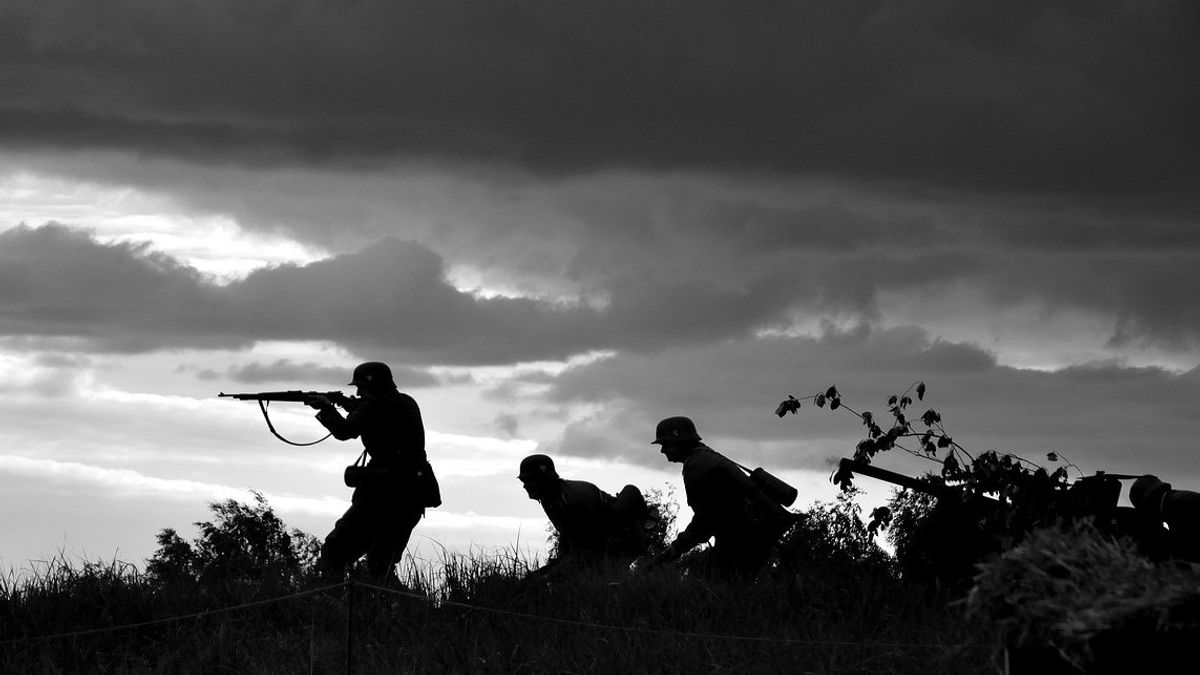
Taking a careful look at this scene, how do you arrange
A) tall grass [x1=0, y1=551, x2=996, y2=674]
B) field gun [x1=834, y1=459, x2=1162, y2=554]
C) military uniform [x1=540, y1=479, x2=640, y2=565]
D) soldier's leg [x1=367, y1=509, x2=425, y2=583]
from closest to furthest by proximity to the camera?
→ tall grass [x1=0, y1=551, x2=996, y2=674] < field gun [x1=834, y1=459, x2=1162, y2=554] < soldier's leg [x1=367, y1=509, x2=425, y2=583] < military uniform [x1=540, y1=479, x2=640, y2=565]

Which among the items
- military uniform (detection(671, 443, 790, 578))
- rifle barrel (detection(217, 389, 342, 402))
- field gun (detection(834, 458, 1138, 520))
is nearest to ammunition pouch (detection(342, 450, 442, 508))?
rifle barrel (detection(217, 389, 342, 402))

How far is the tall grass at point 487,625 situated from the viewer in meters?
10.5

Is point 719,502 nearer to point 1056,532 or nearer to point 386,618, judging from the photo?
point 386,618

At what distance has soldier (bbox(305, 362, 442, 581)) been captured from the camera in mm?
13703

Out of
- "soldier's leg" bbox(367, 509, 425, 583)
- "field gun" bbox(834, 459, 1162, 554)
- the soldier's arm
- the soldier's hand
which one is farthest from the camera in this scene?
the soldier's hand

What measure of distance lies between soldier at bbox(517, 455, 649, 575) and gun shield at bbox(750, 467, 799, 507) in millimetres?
1860

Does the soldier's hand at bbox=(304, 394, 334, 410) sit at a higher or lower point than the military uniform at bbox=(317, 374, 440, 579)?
higher

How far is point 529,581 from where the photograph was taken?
41.3 ft

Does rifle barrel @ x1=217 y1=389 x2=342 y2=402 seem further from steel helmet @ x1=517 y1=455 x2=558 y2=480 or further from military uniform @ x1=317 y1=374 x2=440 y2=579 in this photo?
steel helmet @ x1=517 y1=455 x2=558 y2=480

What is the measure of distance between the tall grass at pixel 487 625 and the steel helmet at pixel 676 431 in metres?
1.50

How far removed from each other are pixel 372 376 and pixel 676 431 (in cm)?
291

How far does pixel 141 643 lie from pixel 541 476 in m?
4.36

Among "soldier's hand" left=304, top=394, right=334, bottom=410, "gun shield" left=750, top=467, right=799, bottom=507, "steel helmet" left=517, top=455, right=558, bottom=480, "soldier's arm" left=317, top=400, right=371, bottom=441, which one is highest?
"soldier's hand" left=304, top=394, right=334, bottom=410

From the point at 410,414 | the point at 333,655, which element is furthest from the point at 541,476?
the point at 333,655
